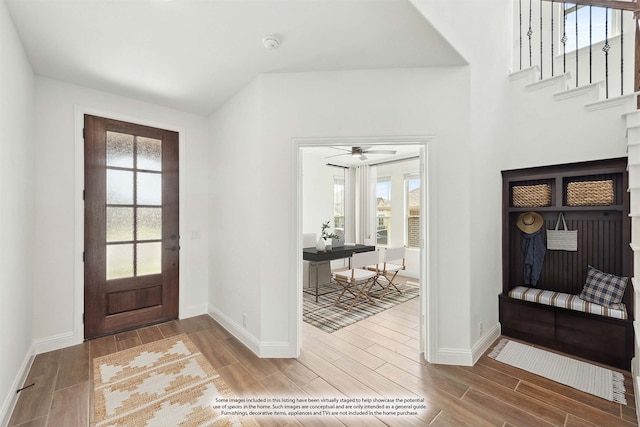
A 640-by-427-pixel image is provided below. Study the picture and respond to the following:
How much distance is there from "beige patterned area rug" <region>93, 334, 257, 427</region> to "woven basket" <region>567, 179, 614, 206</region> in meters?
3.42

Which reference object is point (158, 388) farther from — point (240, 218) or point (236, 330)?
point (240, 218)

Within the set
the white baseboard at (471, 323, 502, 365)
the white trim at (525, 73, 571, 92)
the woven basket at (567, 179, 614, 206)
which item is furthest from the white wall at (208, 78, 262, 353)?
the white trim at (525, 73, 571, 92)

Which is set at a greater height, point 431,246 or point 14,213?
point 14,213

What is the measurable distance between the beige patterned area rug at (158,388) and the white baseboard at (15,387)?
463mm

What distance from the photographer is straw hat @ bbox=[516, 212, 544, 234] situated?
10.1ft

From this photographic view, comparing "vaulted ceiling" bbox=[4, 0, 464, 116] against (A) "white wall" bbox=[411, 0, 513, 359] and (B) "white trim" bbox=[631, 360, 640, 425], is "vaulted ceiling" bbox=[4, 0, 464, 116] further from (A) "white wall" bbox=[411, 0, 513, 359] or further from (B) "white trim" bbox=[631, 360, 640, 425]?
(B) "white trim" bbox=[631, 360, 640, 425]

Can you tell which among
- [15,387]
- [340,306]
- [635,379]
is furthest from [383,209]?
[15,387]

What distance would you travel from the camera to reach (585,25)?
12.8 ft

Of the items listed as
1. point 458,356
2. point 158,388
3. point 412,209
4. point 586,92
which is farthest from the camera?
point 412,209

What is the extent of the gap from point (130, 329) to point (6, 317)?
1.47 meters

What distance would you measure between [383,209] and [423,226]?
412 cm

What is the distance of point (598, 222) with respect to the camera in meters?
2.78

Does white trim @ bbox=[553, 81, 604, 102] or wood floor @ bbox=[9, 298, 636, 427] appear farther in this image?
white trim @ bbox=[553, 81, 604, 102]

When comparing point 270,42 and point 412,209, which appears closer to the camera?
point 270,42
